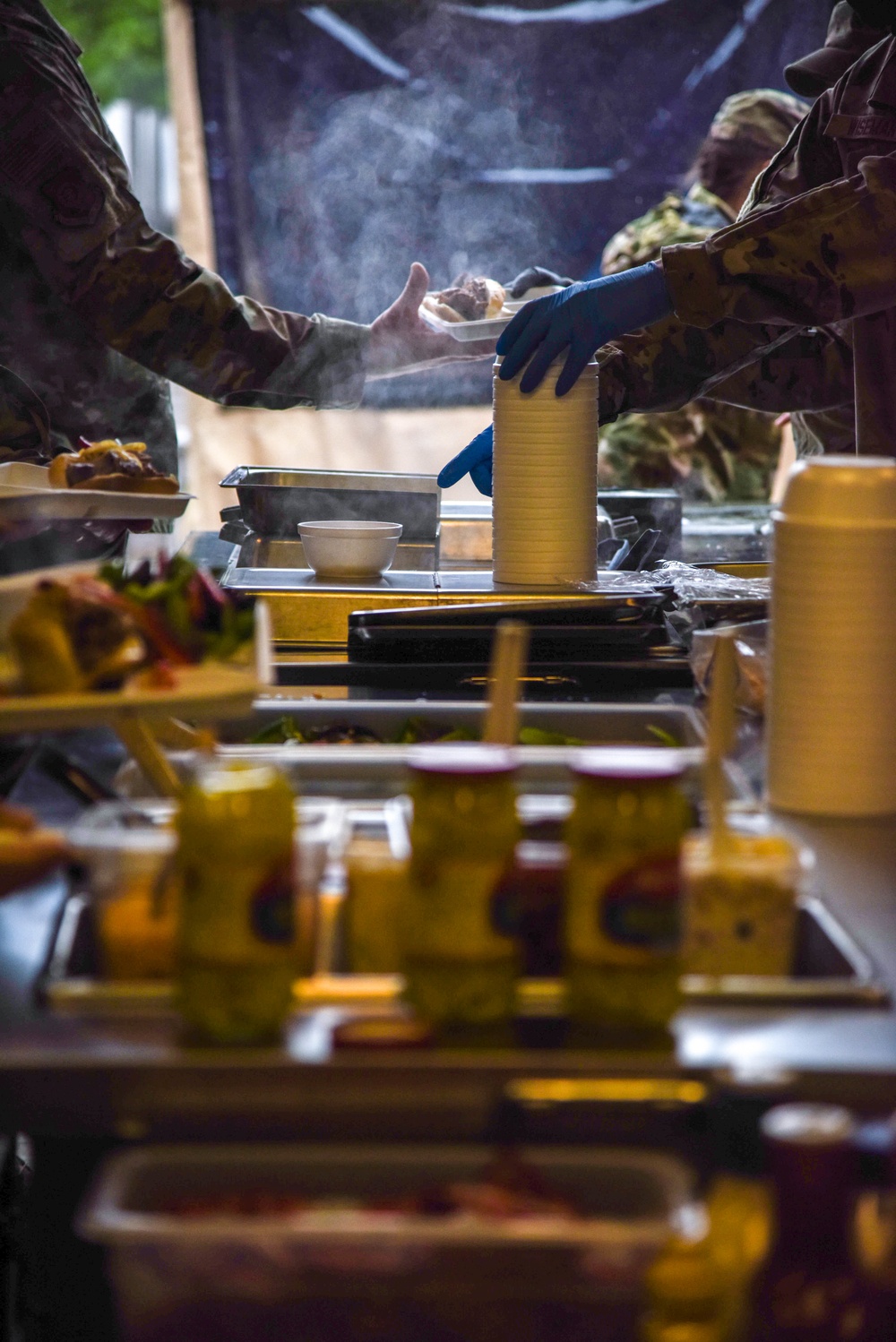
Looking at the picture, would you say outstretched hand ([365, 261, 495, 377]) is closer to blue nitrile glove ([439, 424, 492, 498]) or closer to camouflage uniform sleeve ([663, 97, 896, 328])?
blue nitrile glove ([439, 424, 492, 498])

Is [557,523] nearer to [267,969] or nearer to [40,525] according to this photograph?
[40,525]

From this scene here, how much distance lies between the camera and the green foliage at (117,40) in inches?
232

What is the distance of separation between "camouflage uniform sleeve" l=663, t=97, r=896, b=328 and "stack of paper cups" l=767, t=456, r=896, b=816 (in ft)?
2.67

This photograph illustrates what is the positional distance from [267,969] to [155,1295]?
0.49ft

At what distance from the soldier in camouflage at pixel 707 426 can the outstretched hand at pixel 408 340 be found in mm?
917

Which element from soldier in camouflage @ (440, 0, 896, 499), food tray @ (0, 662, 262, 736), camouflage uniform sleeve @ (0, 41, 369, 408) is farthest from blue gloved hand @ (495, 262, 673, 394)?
food tray @ (0, 662, 262, 736)

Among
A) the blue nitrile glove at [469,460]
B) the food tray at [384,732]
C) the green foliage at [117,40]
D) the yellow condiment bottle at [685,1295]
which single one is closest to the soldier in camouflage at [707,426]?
the blue nitrile glove at [469,460]

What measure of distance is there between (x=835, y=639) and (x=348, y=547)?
32.2 inches

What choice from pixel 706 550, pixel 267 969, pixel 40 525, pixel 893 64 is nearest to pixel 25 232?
pixel 40 525

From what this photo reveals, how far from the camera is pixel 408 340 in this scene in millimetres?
2568

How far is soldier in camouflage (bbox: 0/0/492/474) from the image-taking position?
7.24 feet

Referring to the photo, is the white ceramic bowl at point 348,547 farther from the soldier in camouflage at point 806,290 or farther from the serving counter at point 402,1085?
the serving counter at point 402,1085

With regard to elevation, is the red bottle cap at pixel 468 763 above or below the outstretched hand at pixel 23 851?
above

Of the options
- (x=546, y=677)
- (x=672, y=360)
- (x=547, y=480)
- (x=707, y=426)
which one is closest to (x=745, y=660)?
(x=546, y=677)
